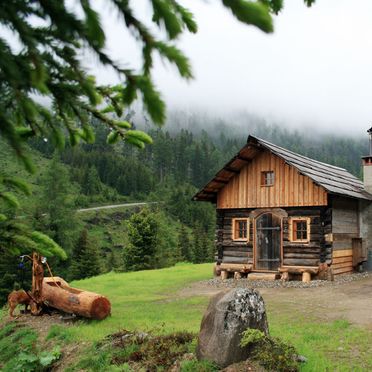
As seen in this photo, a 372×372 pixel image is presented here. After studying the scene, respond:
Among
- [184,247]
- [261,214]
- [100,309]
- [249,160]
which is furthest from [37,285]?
[184,247]

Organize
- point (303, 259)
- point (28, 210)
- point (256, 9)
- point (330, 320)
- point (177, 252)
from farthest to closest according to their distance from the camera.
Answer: point (177, 252)
point (28, 210)
point (303, 259)
point (330, 320)
point (256, 9)

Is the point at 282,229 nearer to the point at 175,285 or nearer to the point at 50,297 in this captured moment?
the point at 175,285

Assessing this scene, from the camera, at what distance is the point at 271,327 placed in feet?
31.8

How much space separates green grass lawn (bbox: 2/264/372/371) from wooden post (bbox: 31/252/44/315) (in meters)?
1.85

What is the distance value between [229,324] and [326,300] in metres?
7.46

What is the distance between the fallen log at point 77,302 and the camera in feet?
36.0

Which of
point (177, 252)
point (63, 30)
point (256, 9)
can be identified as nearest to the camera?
point (256, 9)

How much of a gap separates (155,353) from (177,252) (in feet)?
154

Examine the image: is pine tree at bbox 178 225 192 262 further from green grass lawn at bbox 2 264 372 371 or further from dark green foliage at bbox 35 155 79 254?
green grass lawn at bbox 2 264 372 371

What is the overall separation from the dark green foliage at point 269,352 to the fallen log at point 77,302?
5384 mm

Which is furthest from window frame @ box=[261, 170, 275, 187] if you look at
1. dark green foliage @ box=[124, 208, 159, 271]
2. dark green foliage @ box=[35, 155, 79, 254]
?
dark green foliage @ box=[35, 155, 79, 254]

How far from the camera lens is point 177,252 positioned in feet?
177

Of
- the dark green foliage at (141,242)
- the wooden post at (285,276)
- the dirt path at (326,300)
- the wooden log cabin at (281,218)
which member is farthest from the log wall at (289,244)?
the dark green foliage at (141,242)

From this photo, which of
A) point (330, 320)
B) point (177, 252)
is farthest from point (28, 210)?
point (330, 320)
